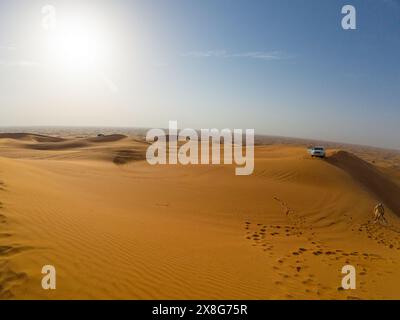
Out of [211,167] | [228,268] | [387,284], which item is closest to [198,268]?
[228,268]

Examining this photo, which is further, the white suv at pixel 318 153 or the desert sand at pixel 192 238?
the white suv at pixel 318 153

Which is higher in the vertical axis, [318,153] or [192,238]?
[318,153]

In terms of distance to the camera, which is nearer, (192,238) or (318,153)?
(192,238)

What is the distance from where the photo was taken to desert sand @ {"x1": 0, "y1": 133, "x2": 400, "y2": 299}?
18.7 feet

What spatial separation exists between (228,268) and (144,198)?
285 inches

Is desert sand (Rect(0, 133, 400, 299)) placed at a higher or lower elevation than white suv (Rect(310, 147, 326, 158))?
lower

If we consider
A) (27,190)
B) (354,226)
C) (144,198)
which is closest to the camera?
(27,190)

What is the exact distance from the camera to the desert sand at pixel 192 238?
5707 millimetres

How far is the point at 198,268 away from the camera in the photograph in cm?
667

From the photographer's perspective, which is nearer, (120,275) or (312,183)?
(120,275)

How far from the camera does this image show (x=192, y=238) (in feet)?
28.2

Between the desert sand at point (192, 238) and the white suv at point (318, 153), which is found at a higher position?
the white suv at point (318, 153)

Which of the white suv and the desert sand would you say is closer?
the desert sand
